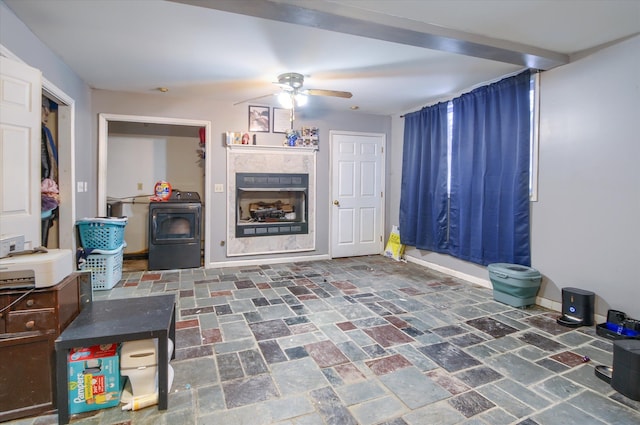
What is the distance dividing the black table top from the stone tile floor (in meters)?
0.44

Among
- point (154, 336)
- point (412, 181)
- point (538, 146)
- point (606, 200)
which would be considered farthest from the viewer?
point (412, 181)

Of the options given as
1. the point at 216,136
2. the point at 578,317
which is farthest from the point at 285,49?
the point at 578,317

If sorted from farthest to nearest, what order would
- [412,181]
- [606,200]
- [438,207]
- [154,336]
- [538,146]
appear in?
[412,181] → [438,207] → [538,146] → [606,200] → [154,336]

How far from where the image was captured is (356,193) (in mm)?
5672

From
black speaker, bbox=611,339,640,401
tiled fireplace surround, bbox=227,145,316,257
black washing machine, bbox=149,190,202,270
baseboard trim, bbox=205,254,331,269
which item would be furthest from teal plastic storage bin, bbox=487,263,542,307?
black washing machine, bbox=149,190,202,270

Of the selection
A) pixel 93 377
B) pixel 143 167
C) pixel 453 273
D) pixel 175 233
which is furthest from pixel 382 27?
pixel 143 167

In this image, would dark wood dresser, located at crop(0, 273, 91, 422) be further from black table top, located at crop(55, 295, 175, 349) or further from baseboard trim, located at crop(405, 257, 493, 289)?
baseboard trim, located at crop(405, 257, 493, 289)

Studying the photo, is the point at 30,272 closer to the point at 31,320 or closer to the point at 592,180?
the point at 31,320

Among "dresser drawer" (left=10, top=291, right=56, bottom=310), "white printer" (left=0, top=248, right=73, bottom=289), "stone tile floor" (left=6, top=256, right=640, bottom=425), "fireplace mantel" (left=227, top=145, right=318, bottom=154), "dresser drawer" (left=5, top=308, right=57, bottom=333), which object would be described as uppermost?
"fireplace mantel" (left=227, top=145, right=318, bottom=154)

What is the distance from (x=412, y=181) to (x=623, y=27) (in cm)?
291

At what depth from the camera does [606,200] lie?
9.50ft

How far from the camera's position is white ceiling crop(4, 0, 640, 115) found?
7.48ft

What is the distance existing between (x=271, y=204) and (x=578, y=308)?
4118mm

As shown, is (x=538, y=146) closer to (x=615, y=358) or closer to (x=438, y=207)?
(x=438, y=207)
